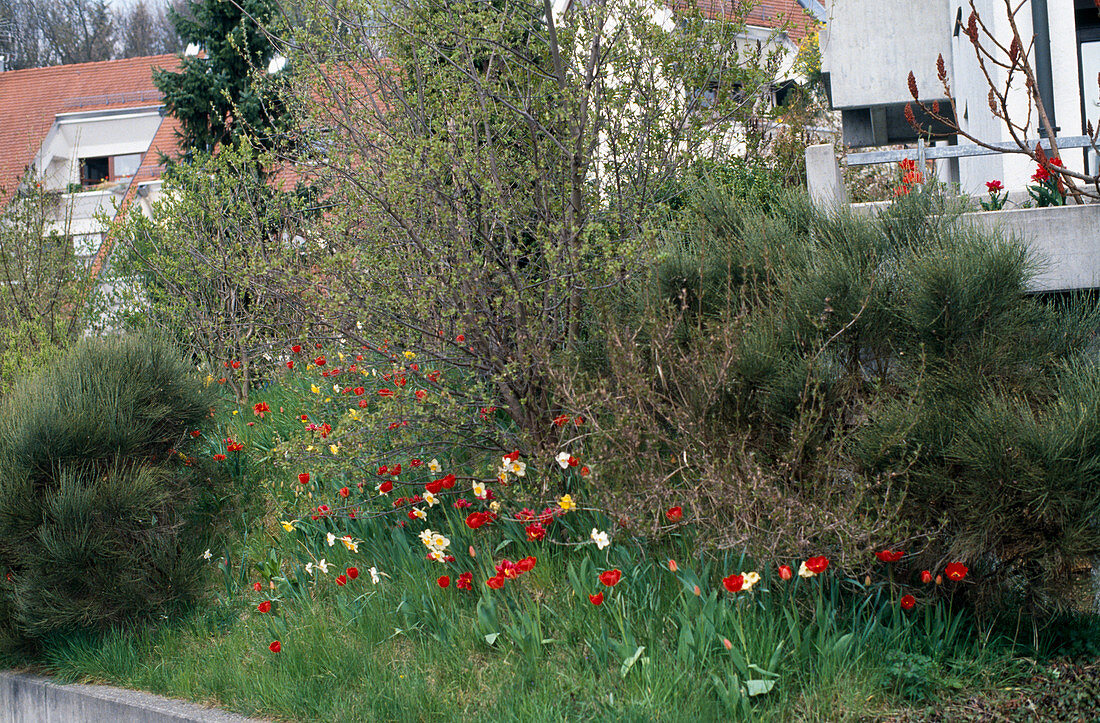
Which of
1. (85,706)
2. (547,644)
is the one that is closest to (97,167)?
(85,706)

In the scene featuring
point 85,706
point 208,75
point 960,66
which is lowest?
point 85,706

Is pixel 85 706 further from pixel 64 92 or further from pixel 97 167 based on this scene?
pixel 64 92

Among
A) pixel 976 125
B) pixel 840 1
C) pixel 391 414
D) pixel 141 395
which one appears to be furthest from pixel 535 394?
pixel 840 1

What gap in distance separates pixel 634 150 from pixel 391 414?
6.89 feet

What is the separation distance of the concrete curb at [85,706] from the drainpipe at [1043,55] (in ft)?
29.0

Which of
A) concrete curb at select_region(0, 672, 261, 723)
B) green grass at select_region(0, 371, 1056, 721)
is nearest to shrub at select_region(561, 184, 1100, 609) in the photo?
green grass at select_region(0, 371, 1056, 721)

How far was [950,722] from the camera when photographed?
11.9ft

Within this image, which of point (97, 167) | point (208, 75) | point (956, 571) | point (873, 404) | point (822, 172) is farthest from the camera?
point (97, 167)

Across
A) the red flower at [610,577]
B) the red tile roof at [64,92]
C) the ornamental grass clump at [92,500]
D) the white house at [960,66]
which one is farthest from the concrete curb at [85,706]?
the red tile roof at [64,92]

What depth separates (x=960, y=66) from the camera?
12.5m

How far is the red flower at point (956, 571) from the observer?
380cm

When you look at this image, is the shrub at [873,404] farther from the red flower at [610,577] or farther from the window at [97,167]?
the window at [97,167]

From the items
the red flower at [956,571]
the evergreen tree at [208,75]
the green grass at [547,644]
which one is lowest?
the green grass at [547,644]

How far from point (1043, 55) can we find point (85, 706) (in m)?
9.57
